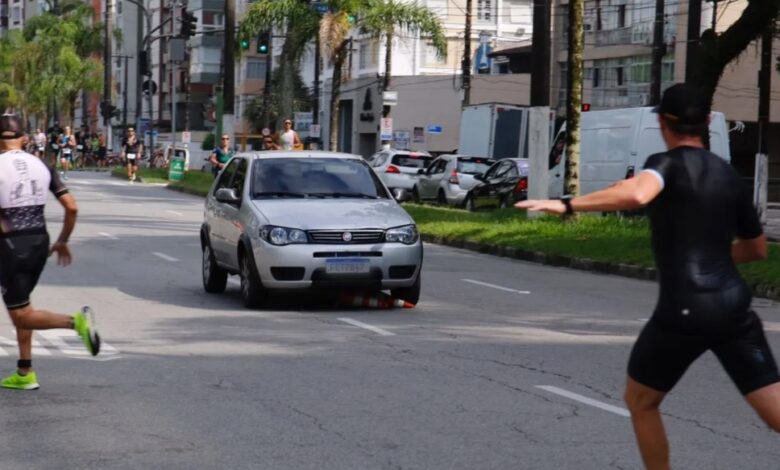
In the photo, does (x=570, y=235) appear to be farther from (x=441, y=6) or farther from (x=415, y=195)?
(x=441, y=6)

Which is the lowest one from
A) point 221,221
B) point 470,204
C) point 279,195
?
point 470,204

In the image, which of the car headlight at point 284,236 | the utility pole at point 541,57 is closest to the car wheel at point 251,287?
the car headlight at point 284,236

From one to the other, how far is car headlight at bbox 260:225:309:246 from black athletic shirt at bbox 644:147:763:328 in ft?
30.1

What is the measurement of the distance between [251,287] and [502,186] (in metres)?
21.8

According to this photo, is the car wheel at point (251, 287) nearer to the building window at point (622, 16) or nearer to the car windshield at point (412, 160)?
the car windshield at point (412, 160)

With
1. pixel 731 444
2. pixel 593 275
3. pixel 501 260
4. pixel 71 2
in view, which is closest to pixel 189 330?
pixel 731 444

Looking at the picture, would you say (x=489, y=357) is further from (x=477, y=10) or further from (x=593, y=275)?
(x=477, y=10)

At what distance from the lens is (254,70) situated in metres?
101

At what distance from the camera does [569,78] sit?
2742 centimetres

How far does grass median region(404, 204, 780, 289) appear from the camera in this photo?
21.9 metres

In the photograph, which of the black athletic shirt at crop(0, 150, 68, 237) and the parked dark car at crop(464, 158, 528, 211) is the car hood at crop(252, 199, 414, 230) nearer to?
the black athletic shirt at crop(0, 150, 68, 237)

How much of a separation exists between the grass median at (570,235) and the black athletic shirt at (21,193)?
36.0 ft

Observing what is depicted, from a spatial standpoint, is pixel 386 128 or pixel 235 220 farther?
pixel 386 128

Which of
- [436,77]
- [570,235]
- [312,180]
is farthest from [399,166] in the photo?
[312,180]
